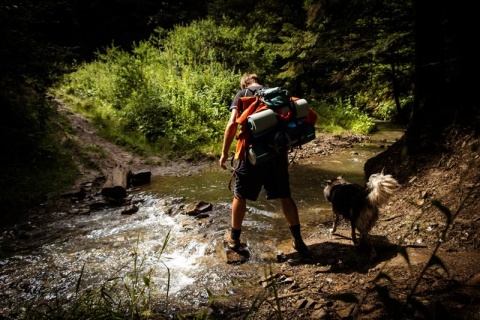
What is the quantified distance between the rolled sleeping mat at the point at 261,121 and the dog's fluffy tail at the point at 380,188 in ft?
4.51

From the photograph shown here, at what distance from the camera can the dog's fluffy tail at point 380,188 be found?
12.0ft

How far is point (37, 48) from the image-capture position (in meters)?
6.53

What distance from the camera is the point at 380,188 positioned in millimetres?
3727

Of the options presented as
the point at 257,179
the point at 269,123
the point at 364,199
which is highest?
the point at 269,123

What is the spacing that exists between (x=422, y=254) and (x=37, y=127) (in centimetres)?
824

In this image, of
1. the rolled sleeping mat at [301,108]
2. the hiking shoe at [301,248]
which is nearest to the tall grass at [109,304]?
the hiking shoe at [301,248]

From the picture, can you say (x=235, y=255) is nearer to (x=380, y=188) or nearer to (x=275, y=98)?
(x=380, y=188)

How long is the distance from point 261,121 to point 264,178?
34.2 inches

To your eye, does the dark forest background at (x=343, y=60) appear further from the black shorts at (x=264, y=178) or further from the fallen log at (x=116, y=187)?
the black shorts at (x=264, y=178)

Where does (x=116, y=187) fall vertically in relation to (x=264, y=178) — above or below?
below

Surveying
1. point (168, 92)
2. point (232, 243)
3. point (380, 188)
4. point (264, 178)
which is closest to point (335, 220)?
point (380, 188)

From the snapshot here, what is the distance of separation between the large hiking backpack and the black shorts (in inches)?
8.7

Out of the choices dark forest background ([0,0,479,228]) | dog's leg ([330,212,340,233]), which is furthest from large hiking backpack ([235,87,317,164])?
dark forest background ([0,0,479,228])

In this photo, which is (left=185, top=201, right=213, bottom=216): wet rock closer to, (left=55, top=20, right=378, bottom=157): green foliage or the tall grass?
the tall grass
